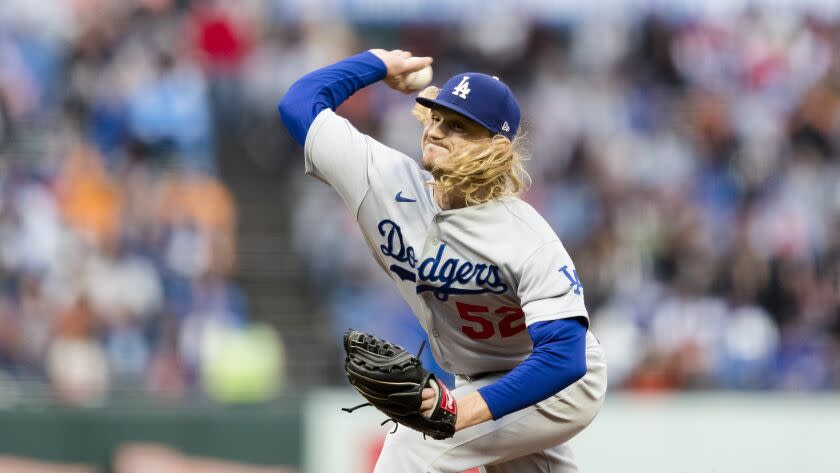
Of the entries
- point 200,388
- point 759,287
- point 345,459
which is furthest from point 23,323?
point 759,287

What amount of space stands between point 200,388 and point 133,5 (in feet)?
15.2

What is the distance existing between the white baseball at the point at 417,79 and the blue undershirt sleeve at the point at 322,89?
10cm

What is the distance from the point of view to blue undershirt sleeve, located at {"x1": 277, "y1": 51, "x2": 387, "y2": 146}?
472 centimetres

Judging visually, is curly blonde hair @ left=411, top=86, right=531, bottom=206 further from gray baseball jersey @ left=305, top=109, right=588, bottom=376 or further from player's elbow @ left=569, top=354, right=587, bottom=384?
player's elbow @ left=569, top=354, right=587, bottom=384

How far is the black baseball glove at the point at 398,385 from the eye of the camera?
161 inches

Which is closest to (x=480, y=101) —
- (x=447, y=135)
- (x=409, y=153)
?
(x=447, y=135)

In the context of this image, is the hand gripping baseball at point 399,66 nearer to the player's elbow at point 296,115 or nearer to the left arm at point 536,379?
the player's elbow at point 296,115

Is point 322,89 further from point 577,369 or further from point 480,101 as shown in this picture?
point 577,369

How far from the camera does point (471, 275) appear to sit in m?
4.46

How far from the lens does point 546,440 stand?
14.9ft

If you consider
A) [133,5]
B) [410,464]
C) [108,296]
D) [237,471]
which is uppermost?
[133,5]

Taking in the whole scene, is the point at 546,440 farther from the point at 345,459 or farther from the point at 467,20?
the point at 467,20

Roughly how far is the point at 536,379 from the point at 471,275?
1.51 ft

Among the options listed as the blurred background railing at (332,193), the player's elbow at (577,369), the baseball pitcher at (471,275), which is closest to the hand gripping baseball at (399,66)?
the baseball pitcher at (471,275)
